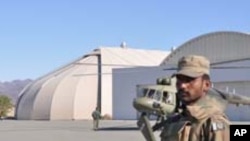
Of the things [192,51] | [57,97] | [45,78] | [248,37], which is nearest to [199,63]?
[248,37]

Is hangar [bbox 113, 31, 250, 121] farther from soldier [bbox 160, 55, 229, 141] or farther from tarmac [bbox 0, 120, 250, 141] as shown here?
soldier [bbox 160, 55, 229, 141]

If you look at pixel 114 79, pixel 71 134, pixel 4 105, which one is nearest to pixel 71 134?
pixel 71 134

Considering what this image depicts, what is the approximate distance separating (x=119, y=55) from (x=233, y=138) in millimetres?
84008

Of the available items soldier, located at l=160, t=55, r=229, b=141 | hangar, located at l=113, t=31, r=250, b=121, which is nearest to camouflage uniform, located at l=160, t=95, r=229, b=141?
soldier, located at l=160, t=55, r=229, b=141

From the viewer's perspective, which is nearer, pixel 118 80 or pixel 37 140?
pixel 37 140

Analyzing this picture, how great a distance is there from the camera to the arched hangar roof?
6353 centimetres

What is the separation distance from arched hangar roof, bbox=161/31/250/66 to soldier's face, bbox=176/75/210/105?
58787 mm

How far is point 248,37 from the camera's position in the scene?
62719 mm

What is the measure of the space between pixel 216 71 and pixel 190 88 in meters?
58.4

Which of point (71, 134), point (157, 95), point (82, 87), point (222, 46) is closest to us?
point (157, 95)

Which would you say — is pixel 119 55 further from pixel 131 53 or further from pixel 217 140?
pixel 217 140

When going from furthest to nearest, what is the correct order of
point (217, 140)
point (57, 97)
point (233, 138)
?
A: point (57, 97), point (233, 138), point (217, 140)

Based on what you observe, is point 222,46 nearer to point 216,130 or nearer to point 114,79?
point 114,79

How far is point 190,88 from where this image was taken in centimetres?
274
